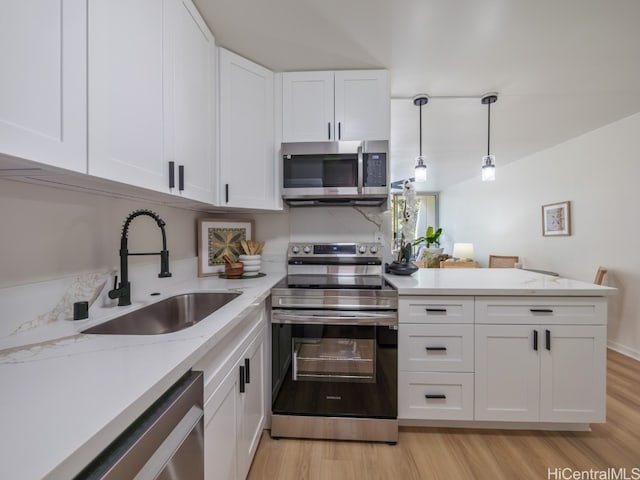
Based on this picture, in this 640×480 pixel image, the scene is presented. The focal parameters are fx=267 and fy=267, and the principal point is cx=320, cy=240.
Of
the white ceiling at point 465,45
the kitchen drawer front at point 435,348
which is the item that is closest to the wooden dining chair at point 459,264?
the white ceiling at point 465,45

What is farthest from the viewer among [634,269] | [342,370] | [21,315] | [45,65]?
[634,269]

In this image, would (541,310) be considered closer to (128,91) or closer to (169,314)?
(169,314)

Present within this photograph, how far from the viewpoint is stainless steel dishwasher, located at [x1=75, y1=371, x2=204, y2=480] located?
0.47 m

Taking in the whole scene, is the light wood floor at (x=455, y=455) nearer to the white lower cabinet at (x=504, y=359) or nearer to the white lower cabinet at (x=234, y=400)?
the white lower cabinet at (x=504, y=359)

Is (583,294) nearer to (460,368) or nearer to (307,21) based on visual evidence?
(460,368)

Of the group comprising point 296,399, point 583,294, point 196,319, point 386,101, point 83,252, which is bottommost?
point 296,399

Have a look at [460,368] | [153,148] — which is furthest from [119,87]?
[460,368]

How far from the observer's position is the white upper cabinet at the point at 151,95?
801mm

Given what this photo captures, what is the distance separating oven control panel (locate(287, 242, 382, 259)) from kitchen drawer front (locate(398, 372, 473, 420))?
0.90m

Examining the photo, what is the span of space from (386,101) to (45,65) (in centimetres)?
173

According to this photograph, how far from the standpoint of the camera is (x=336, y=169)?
70.4 inches

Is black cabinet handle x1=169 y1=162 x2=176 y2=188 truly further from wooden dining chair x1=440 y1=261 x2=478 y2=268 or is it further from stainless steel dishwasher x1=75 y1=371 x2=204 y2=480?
wooden dining chair x1=440 y1=261 x2=478 y2=268

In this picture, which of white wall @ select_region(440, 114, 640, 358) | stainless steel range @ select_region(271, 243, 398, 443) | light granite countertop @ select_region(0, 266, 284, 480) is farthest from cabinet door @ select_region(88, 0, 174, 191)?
white wall @ select_region(440, 114, 640, 358)

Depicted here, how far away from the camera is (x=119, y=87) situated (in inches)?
34.2
